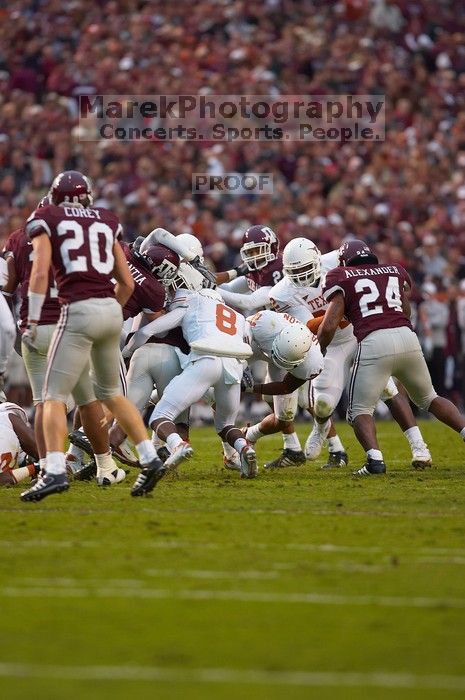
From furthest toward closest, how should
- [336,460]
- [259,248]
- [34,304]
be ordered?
[259,248] → [336,460] → [34,304]

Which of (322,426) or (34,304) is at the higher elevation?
(34,304)

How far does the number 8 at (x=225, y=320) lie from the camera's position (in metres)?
9.95

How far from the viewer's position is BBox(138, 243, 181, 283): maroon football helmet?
10.2m

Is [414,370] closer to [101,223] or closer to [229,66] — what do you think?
[101,223]

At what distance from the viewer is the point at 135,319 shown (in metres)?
10.5

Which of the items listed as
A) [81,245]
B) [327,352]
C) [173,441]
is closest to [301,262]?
[327,352]

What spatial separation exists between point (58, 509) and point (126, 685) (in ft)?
12.3

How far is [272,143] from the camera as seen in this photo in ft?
64.6

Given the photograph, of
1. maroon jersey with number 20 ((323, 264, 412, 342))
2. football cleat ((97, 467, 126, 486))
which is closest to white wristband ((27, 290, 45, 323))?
football cleat ((97, 467, 126, 486))

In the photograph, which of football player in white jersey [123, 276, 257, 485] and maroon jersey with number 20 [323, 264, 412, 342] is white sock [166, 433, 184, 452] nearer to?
football player in white jersey [123, 276, 257, 485]

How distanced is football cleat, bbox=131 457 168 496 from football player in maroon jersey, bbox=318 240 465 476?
2309 mm

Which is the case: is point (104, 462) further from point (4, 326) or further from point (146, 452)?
point (4, 326)

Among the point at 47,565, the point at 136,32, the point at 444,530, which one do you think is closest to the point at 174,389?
the point at 444,530

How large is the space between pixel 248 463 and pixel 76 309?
7.60 ft
